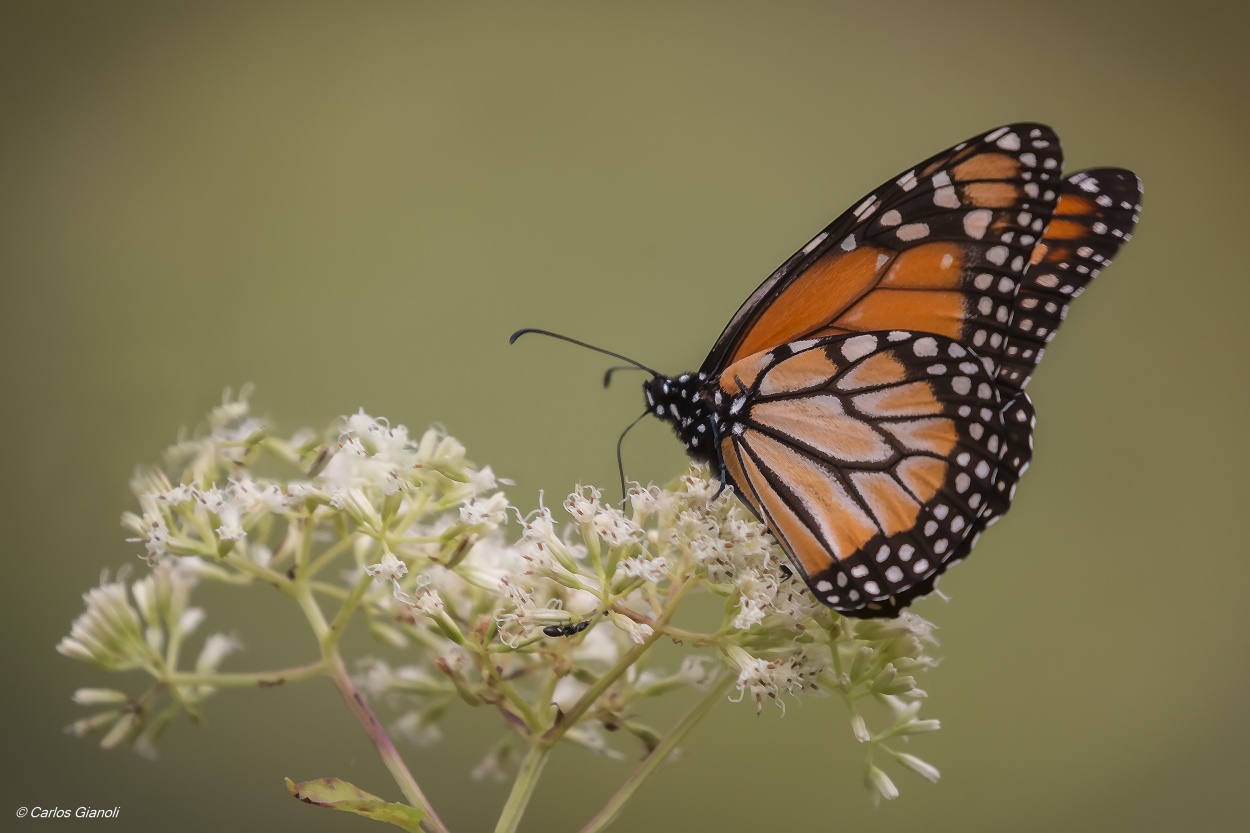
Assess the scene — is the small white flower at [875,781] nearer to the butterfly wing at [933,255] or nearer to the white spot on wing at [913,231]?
the butterfly wing at [933,255]

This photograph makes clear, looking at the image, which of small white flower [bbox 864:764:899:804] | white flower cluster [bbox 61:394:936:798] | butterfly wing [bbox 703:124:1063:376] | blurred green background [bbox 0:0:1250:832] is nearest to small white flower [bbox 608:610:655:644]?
white flower cluster [bbox 61:394:936:798]

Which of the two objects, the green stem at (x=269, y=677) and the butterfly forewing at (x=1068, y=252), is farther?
the butterfly forewing at (x=1068, y=252)

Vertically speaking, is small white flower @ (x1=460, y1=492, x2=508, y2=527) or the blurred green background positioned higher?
the blurred green background

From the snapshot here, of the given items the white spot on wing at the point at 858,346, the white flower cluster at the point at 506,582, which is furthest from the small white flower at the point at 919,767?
the white spot on wing at the point at 858,346

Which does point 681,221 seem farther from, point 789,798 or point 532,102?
point 789,798

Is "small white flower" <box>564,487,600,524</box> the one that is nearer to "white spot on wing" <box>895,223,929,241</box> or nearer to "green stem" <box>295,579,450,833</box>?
"green stem" <box>295,579,450,833</box>

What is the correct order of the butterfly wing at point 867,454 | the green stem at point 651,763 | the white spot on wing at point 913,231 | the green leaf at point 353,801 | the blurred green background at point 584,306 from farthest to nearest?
1. the blurred green background at point 584,306
2. the white spot on wing at point 913,231
3. the butterfly wing at point 867,454
4. the green stem at point 651,763
5. the green leaf at point 353,801

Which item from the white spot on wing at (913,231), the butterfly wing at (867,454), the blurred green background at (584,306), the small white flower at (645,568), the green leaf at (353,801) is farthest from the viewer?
the blurred green background at (584,306)
